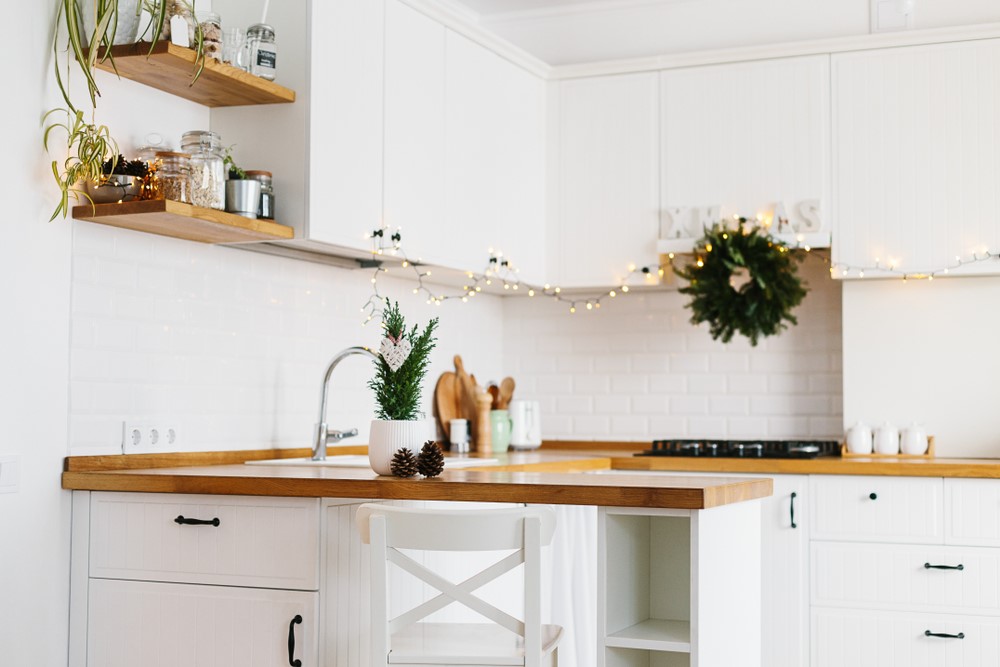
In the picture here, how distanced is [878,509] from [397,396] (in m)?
1.86

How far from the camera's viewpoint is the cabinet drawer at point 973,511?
390 cm

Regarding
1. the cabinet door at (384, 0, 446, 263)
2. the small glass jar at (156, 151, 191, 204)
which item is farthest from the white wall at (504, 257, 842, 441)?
the small glass jar at (156, 151, 191, 204)

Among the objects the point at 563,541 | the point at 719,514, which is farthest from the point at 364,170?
the point at 719,514

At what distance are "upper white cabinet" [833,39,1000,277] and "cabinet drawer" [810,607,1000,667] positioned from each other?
1234 mm

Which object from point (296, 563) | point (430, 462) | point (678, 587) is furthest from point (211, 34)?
point (678, 587)

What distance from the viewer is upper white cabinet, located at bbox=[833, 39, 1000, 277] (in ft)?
13.9

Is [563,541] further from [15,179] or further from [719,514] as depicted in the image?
[15,179]

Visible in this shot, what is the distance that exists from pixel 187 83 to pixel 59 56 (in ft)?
1.21

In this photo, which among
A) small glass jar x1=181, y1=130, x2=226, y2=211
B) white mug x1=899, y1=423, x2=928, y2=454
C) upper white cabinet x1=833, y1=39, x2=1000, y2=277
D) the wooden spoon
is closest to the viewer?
→ small glass jar x1=181, y1=130, x2=226, y2=211

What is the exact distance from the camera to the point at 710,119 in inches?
181

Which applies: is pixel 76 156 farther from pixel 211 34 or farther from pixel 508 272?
pixel 508 272

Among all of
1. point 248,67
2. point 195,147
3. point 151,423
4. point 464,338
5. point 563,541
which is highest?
point 248,67

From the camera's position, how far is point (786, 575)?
4.14m

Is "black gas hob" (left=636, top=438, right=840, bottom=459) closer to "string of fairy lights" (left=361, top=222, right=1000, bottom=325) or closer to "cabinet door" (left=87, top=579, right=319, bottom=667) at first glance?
"string of fairy lights" (left=361, top=222, right=1000, bottom=325)
